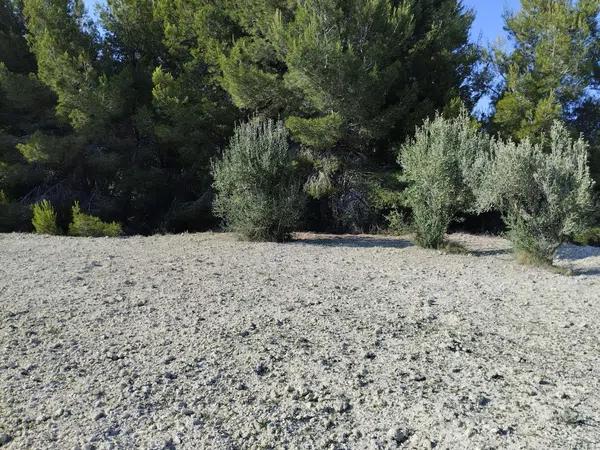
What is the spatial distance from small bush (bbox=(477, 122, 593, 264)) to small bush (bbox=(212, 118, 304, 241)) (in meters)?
3.69

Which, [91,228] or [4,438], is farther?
[91,228]

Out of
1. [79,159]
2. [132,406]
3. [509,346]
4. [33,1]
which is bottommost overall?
[132,406]

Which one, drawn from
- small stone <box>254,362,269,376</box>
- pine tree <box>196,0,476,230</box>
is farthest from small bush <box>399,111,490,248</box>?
small stone <box>254,362,269,376</box>

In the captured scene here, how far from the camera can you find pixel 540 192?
25.9 ft

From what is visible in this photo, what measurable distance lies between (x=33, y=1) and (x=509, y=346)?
1411 centimetres

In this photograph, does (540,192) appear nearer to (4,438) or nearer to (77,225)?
(4,438)

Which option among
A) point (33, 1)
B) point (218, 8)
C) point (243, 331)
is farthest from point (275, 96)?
point (243, 331)

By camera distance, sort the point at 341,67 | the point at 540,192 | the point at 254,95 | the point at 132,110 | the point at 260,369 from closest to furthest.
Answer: the point at 260,369 → the point at 540,192 → the point at 341,67 → the point at 254,95 → the point at 132,110

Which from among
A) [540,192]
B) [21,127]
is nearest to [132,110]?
[21,127]

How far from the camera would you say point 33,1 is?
13.5 meters

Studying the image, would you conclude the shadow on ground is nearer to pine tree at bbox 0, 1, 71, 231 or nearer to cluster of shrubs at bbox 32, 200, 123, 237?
cluster of shrubs at bbox 32, 200, 123, 237

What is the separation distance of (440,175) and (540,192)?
159cm

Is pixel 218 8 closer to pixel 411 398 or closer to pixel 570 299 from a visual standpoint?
pixel 570 299

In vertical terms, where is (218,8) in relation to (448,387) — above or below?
above
